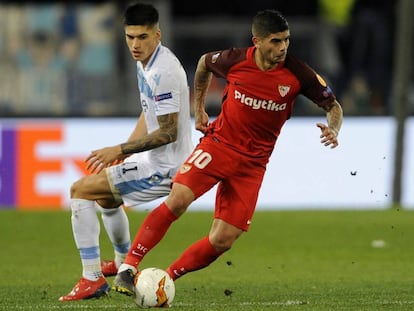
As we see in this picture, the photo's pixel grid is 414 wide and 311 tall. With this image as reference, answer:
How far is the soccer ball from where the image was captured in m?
Answer: 9.41

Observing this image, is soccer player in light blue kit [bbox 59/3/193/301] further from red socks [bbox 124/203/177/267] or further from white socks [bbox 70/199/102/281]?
red socks [bbox 124/203/177/267]

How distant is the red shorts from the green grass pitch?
66cm

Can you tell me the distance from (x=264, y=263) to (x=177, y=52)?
12098mm

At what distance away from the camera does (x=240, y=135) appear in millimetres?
9867

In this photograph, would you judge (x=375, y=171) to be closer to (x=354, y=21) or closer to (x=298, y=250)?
(x=298, y=250)

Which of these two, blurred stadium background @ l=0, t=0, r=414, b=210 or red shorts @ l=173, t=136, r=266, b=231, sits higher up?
red shorts @ l=173, t=136, r=266, b=231

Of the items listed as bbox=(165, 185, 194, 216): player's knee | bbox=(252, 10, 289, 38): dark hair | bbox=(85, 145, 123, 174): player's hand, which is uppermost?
bbox=(252, 10, 289, 38): dark hair

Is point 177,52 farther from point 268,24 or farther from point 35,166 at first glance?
point 268,24

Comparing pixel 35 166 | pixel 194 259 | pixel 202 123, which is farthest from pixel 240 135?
pixel 35 166

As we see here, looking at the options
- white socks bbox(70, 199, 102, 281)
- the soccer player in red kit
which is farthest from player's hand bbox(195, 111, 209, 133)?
white socks bbox(70, 199, 102, 281)

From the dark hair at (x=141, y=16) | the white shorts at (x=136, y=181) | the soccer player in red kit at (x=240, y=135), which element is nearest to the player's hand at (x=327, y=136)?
the soccer player in red kit at (x=240, y=135)

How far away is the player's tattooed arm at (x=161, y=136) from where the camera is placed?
9.98m

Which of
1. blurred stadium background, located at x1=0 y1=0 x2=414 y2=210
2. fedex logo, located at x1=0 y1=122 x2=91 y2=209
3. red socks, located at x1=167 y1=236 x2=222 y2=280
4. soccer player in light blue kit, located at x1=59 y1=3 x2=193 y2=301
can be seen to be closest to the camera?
red socks, located at x1=167 y1=236 x2=222 y2=280

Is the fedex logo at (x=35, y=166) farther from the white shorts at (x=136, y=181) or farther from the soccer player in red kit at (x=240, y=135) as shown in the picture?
the soccer player in red kit at (x=240, y=135)
